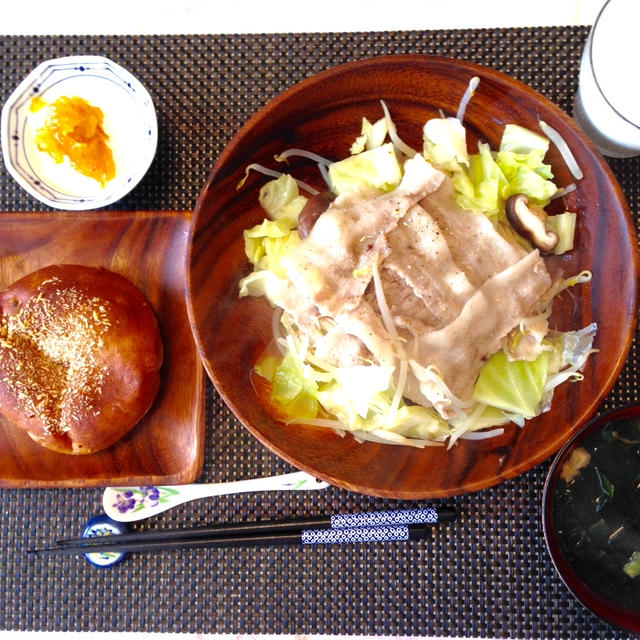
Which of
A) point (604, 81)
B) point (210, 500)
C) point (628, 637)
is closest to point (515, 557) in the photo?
point (628, 637)

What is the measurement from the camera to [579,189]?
207 cm

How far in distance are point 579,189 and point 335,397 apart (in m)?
1.02

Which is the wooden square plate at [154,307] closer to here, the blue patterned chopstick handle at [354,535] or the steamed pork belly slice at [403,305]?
the blue patterned chopstick handle at [354,535]

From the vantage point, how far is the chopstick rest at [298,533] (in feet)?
7.39

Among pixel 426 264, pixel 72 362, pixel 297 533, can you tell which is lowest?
pixel 297 533

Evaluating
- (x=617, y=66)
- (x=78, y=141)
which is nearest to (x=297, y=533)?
(x=78, y=141)

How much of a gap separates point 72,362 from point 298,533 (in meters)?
0.96

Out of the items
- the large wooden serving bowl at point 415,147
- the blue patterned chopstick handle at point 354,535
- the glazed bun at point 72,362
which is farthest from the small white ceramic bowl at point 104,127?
the blue patterned chopstick handle at point 354,535

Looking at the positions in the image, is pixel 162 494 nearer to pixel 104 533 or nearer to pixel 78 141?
pixel 104 533

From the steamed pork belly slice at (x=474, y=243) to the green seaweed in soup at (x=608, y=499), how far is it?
0.64 m

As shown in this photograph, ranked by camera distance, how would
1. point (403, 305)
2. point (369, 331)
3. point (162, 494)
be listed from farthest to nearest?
point (162, 494)
point (403, 305)
point (369, 331)

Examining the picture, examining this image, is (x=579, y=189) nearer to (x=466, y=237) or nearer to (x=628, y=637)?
(x=466, y=237)

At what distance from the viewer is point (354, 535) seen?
7.42 feet

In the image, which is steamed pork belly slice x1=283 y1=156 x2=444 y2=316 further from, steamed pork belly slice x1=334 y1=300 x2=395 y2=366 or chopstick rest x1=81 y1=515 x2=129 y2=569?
chopstick rest x1=81 y1=515 x2=129 y2=569
